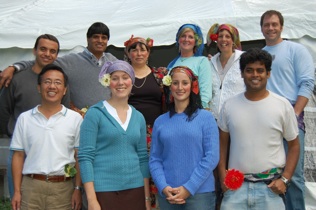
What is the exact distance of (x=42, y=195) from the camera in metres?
3.02

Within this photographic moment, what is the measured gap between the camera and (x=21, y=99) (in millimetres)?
3580

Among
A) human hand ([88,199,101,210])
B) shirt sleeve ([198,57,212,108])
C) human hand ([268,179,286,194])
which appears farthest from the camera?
shirt sleeve ([198,57,212,108])

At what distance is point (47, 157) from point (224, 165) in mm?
1177

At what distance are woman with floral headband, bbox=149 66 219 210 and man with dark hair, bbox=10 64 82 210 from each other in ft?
1.90

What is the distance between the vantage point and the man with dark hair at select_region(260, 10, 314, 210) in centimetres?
350

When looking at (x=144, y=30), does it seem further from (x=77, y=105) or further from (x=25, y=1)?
(x=25, y=1)

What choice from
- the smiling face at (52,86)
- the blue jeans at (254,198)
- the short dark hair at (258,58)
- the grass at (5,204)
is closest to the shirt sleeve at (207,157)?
the blue jeans at (254,198)

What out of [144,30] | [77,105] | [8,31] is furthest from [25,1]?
[77,105]

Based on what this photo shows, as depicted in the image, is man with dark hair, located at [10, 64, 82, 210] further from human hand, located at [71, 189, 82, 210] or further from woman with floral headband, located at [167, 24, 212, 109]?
woman with floral headband, located at [167, 24, 212, 109]

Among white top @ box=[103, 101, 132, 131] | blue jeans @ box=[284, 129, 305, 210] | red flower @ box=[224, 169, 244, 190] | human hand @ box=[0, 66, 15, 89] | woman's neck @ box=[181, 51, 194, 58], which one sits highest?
woman's neck @ box=[181, 51, 194, 58]

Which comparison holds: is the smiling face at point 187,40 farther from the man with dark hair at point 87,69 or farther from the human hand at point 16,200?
the human hand at point 16,200

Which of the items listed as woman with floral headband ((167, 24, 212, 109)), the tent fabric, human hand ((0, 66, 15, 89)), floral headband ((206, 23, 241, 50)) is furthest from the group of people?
the tent fabric

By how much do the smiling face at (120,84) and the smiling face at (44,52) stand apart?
90 cm

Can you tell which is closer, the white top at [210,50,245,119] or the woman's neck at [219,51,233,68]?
the white top at [210,50,245,119]
